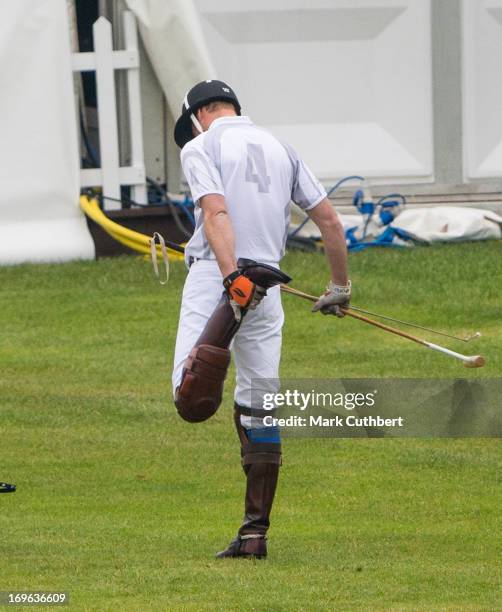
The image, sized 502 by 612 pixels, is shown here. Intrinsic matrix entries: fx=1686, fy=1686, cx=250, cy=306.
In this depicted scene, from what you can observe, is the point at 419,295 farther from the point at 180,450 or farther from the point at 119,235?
the point at 180,450

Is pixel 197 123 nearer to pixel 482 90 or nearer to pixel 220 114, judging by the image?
pixel 220 114

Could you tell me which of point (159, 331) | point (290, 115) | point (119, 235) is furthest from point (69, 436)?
point (290, 115)

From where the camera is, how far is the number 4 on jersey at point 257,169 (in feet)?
22.9

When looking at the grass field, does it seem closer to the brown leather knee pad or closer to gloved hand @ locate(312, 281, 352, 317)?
the brown leather knee pad

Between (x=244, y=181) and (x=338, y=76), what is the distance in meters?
9.04

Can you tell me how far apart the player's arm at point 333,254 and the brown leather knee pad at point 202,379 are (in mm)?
638

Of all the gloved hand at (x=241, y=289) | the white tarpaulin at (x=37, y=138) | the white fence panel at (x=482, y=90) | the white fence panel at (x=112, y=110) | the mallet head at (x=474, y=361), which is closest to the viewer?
the gloved hand at (x=241, y=289)

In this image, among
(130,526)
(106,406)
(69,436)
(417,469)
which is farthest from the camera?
(106,406)

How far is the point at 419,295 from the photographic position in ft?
43.5

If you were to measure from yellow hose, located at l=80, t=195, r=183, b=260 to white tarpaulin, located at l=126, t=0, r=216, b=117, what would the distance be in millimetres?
1287

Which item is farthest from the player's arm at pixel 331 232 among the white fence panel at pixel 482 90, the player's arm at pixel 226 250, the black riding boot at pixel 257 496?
A: the white fence panel at pixel 482 90

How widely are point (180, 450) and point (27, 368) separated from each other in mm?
2401

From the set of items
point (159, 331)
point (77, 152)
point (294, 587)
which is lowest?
point (294, 587)

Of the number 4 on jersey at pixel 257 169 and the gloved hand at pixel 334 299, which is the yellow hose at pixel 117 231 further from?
the number 4 on jersey at pixel 257 169
